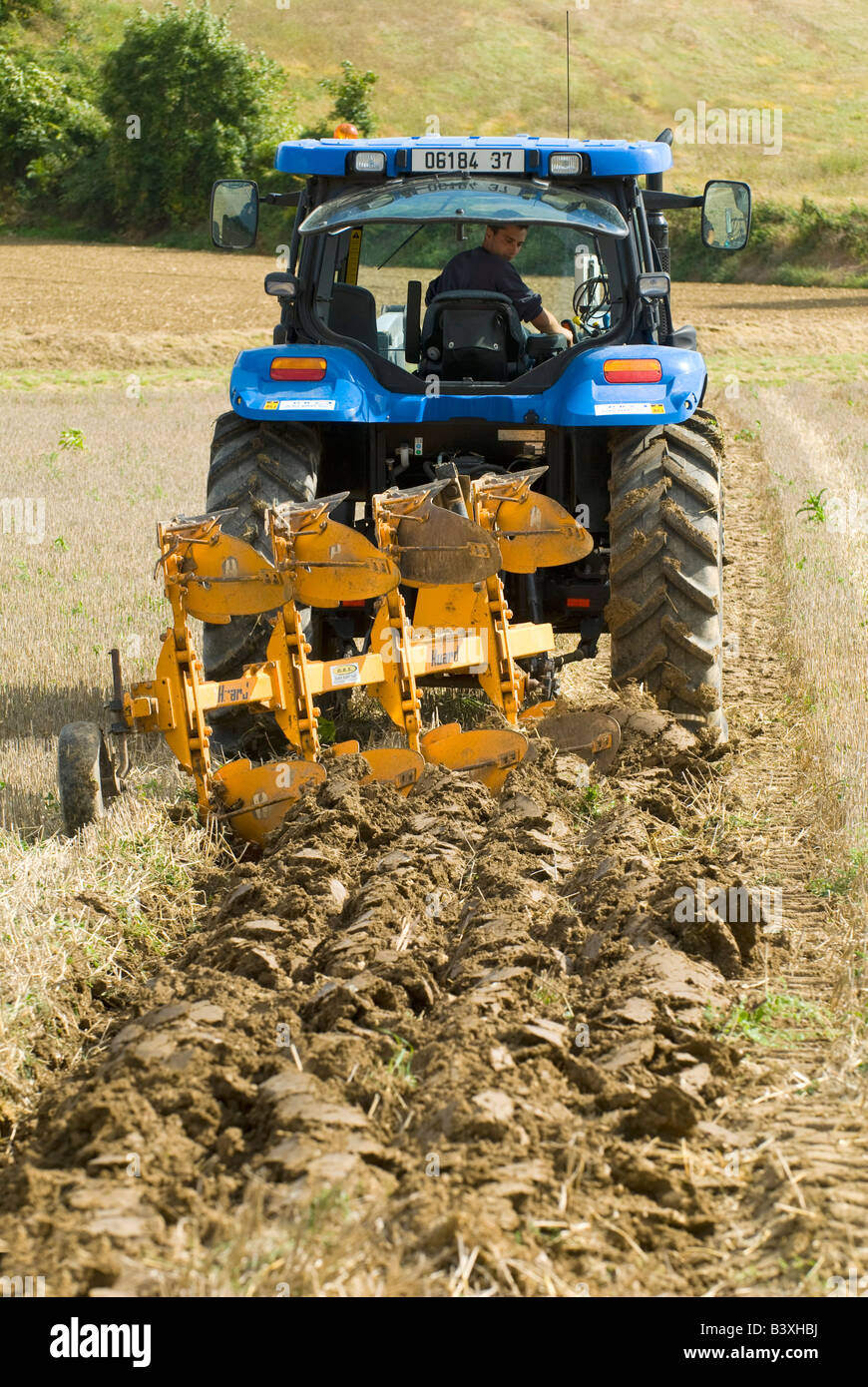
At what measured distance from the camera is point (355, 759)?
4.64 m

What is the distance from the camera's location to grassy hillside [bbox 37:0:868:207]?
4084cm

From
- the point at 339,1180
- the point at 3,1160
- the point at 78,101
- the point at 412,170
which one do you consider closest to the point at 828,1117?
the point at 339,1180

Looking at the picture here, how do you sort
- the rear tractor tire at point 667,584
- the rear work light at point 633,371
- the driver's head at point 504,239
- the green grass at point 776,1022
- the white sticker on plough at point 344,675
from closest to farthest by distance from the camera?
the green grass at point 776,1022 < the white sticker on plough at point 344,675 < the rear tractor tire at point 667,584 < the rear work light at point 633,371 < the driver's head at point 504,239

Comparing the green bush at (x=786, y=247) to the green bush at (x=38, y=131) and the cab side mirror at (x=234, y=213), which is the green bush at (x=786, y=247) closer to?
the green bush at (x=38, y=131)

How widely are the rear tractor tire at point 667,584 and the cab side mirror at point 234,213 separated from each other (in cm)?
193

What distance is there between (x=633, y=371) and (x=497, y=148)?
1.01 m

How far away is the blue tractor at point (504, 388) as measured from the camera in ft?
16.5

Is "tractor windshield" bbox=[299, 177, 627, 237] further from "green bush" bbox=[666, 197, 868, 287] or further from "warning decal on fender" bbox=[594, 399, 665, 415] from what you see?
"green bush" bbox=[666, 197, 868, 287]

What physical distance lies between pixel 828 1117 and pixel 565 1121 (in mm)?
536

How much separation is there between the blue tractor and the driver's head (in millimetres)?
62

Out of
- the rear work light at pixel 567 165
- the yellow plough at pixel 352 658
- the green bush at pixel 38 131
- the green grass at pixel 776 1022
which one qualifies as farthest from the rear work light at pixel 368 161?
the green bush at pixel 38 131

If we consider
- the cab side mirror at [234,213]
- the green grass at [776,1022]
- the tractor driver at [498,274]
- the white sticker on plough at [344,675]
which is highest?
the cab side mirror at [234,213]

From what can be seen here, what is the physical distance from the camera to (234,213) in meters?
5.83
